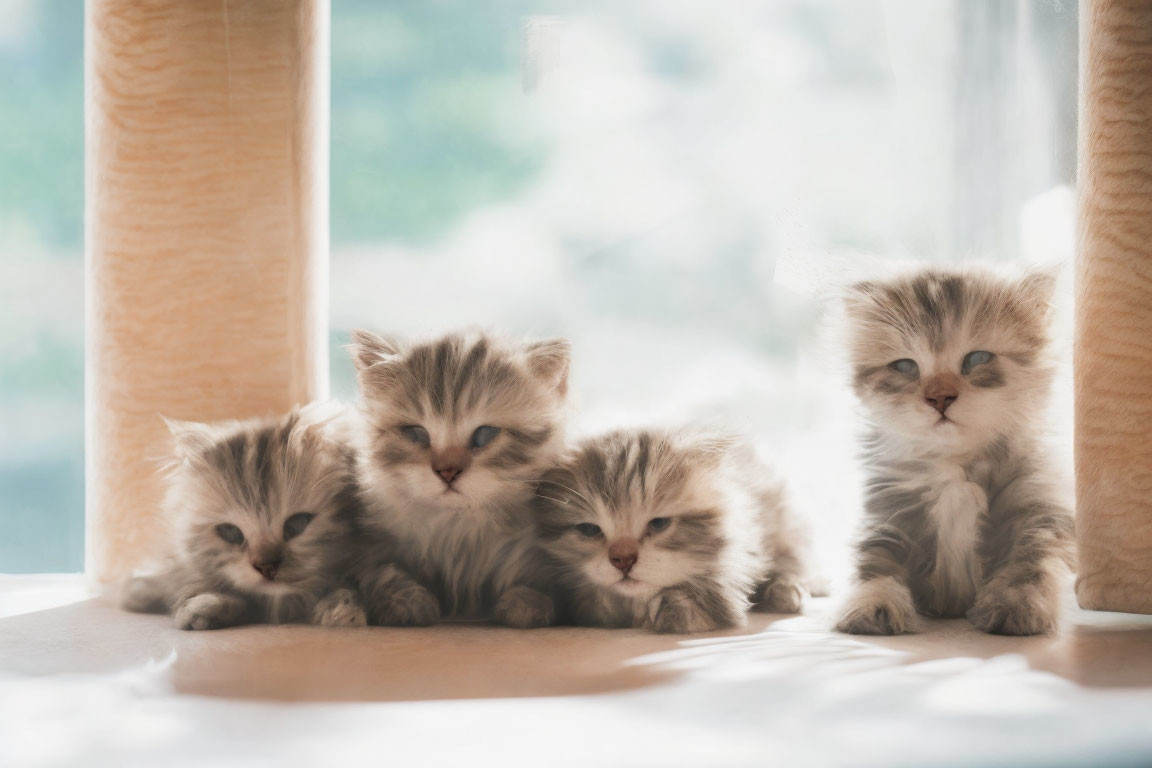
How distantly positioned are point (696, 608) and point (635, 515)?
184mm

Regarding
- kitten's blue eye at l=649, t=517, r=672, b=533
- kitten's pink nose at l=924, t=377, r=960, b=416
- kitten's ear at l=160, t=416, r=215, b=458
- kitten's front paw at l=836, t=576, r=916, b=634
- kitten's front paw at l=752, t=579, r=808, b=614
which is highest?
kitten's pink nose at l=924, t=377, r=960, b=416

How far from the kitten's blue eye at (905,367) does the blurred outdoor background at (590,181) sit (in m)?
0.76

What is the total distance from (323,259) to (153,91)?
0.48m

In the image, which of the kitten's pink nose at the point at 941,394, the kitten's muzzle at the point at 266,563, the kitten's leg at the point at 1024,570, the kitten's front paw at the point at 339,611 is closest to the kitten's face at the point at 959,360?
the kitten's pink nose at the point at 941,394

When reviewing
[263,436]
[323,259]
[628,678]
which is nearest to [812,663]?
[628,678]

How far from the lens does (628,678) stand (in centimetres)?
136

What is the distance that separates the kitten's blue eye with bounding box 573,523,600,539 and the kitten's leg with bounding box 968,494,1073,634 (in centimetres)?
63

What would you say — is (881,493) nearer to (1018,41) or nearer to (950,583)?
(950,583)

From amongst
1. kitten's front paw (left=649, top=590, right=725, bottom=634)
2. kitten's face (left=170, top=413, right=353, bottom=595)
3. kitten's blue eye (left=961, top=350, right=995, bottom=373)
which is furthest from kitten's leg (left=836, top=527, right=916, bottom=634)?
kitten's face (left=170, top=413, right=353, bottom=595)

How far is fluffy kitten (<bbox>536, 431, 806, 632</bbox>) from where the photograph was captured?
171 cm

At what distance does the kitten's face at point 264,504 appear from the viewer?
1783 mm

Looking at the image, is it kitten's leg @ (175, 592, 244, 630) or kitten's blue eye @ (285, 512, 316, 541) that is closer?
kitten's leg @ (175, 592, 244, 630)

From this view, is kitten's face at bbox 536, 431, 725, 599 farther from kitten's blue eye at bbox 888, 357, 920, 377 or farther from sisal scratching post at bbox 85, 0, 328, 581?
sisal scratching post at bbox 85, 0, 328, 581

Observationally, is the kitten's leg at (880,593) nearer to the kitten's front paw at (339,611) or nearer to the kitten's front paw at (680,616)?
the kitten's front paw at (680,616)
